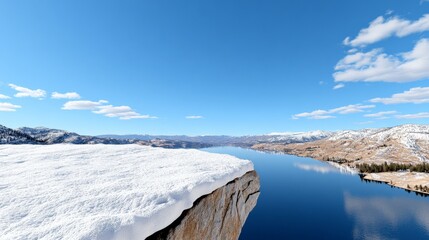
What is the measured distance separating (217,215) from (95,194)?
440 cm

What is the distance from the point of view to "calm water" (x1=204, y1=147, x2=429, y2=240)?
231 ft

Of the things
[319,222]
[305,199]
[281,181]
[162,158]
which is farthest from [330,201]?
[162,158]

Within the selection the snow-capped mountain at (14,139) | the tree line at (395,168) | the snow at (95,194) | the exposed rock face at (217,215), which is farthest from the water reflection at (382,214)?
the snow-capped mountain at (14,139)

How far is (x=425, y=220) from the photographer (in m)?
77.9

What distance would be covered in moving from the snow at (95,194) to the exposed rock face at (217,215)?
1.38 feet

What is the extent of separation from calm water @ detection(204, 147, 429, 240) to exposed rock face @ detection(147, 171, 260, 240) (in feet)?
221

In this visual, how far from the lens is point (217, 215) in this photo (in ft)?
26.2

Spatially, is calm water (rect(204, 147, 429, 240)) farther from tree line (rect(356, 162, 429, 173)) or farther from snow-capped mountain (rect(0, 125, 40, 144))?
snow-capped mountain (rect(0, 125, 40, 144))

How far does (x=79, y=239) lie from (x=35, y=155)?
25.5 feet

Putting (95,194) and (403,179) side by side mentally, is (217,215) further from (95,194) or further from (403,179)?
(403,179)

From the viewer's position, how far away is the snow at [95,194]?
3.62m

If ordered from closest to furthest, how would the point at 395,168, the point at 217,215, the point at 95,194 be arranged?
the point at 95,194, the point at 217,215, the point at 395,168

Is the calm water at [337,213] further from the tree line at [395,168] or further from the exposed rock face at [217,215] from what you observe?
the exposed rock face at [217,215]

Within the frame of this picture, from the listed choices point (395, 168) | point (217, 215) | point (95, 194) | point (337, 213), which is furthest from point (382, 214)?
point (95, 194)
